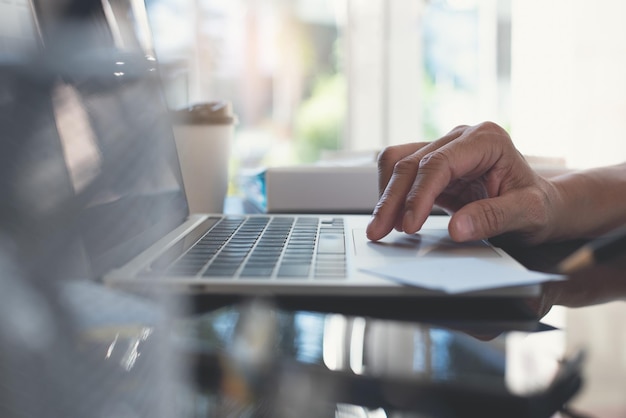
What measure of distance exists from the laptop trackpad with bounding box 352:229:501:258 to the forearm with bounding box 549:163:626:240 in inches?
5.5

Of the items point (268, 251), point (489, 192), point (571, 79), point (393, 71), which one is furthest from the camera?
point (393, 71)

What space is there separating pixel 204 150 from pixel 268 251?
447 millimetres

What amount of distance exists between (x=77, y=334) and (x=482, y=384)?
214 mm

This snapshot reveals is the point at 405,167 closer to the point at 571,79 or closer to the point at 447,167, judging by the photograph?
the point at 447,167

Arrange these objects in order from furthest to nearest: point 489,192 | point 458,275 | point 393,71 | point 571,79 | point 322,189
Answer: point 393,71
point 571,79
point 322,189
point 489,192
point 458,275

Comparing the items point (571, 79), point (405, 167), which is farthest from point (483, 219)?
point (571, 79)

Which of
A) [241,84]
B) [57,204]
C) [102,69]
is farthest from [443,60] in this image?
[57,204]

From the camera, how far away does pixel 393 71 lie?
7.77 ft

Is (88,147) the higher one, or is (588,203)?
(88,147)

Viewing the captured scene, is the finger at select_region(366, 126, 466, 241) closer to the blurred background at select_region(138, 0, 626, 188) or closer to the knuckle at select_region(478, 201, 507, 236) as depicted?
the knuckle at select_region(478, 201, 507, 236)

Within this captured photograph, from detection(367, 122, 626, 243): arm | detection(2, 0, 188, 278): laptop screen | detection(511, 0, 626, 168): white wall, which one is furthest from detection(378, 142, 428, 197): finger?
detection(511, 0, 626, 168): white wall

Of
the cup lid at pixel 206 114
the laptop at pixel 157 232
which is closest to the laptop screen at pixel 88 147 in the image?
the laptop at pixel 157 232

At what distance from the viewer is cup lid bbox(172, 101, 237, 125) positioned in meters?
0.92

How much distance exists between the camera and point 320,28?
2.48 meters
